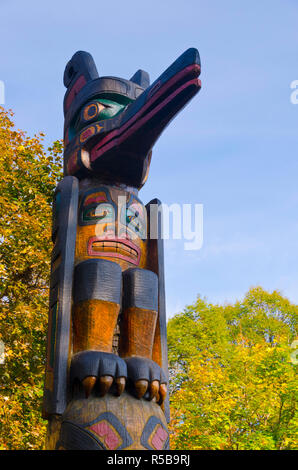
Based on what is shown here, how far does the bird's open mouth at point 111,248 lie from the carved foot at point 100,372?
122 cm

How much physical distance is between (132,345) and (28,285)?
7.12 meters

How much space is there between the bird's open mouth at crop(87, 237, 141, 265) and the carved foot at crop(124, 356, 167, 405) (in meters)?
1.16

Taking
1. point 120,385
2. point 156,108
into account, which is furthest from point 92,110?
point 120,385

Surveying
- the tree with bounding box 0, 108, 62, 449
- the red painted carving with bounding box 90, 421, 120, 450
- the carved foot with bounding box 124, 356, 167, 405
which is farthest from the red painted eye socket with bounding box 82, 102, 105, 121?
the tree with bounding box 0, 108, 62, 449

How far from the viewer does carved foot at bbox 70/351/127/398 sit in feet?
13.7

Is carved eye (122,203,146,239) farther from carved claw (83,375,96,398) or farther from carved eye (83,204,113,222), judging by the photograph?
carved claw (83,375,96,398)

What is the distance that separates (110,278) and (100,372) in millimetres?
962

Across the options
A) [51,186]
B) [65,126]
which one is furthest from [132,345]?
[51,186]

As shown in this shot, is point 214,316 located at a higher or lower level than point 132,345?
higher

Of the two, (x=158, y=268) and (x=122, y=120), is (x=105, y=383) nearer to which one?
(x=158, y=268)

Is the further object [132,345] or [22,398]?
[22,398]

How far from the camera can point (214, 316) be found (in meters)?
21.6

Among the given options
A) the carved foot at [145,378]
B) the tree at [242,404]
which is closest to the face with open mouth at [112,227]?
the carved foot at [145,378]
